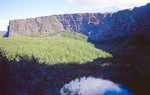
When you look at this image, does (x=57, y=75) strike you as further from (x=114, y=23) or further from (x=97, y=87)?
(x=114, y=23)

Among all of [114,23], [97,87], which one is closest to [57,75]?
[97,87]

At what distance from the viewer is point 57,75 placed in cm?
5344

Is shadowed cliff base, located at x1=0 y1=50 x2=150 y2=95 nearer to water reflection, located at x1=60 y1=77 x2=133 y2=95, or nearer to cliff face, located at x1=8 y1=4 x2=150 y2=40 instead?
water reflection, located at x1=60 y1=77 x2=133 y2=95

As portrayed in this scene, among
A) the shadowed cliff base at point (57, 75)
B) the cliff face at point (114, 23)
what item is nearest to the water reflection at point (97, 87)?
the shadowed cliff base at point (57, 75)

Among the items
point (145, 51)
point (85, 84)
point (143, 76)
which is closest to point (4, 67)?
point (85, 84)

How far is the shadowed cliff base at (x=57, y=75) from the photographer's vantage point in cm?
2471

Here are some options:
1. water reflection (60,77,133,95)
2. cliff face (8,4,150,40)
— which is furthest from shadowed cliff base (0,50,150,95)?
cliff face (8,4,150,40)

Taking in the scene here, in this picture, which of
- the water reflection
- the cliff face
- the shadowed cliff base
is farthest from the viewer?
the cliff face

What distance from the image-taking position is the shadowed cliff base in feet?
81.1

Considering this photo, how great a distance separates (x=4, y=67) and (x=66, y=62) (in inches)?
2191

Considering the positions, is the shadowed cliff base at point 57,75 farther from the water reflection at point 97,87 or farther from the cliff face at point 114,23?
the cliff face at point 114,23

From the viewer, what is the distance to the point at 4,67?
1680cm

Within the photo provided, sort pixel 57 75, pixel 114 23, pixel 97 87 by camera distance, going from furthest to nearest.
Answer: pixel 114 23 < pixel 57 75 < pixel 97 87

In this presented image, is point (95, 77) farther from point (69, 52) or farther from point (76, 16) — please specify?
point (76, 16)
